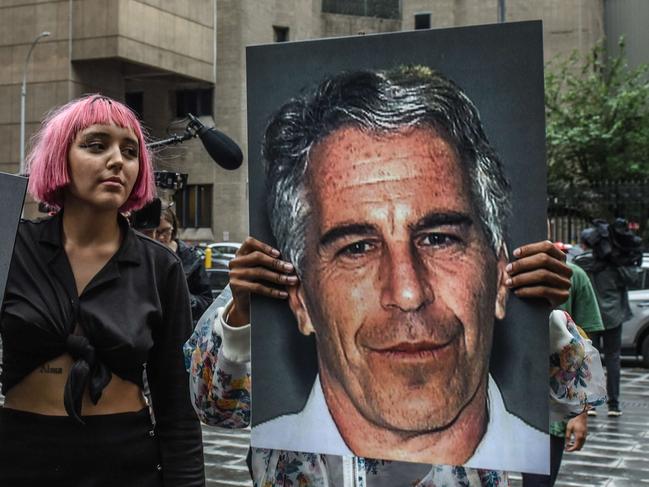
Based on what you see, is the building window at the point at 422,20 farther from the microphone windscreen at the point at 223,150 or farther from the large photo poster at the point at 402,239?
the large photo poster at the point at 402,239

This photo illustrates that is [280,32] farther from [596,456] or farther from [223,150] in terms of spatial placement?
[223,150]

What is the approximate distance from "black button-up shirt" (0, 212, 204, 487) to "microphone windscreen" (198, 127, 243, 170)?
7.80 ft

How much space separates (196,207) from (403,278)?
44343mm

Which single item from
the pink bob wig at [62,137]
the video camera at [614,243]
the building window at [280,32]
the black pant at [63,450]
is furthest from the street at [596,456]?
the building window at [280,32]

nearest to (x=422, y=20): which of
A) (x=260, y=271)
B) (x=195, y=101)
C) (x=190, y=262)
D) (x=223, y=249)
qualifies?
(x=195, y=101)

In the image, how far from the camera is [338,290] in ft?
7.48

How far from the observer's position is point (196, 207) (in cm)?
4609

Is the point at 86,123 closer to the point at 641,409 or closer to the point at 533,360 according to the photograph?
the point at 533,360

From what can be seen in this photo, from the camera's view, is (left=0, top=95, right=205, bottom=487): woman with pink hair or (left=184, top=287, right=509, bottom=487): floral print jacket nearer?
(left=184, top=287, right=509, bottom=487): floral print jacket

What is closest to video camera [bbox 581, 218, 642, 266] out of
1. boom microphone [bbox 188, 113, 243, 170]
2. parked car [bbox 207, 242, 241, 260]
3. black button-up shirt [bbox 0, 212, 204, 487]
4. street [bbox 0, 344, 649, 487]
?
street [bbox 0, 344, 649, 487]

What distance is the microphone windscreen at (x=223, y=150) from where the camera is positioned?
211 inches

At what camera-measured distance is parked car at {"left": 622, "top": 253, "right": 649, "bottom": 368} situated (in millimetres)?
14352

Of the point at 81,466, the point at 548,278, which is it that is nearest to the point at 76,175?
the point at 81,466

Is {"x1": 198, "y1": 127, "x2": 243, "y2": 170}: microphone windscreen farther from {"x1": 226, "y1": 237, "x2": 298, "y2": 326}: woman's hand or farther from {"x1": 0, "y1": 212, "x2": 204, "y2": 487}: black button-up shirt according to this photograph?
→ {"x1": 226, "y1": 237, "x2": 298, "y2": 326}: woman's hand
